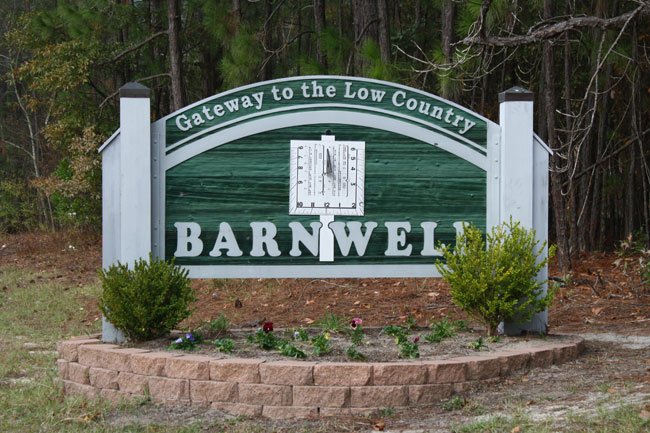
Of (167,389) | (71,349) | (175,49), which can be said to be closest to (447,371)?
(167,389)

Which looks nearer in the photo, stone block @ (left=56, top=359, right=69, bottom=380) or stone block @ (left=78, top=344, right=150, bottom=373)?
stone block @ (left=78, top=344, right=150, bottom=373)

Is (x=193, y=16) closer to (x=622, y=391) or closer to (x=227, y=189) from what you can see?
(x=227, y=189)

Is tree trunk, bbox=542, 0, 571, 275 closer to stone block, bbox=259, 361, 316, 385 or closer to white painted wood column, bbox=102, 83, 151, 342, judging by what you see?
white painted wood column, bbox=102, 83, 151, 342

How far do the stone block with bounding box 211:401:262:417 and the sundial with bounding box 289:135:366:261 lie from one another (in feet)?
5.88

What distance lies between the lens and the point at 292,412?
18.6 feet

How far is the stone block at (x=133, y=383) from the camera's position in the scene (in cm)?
604

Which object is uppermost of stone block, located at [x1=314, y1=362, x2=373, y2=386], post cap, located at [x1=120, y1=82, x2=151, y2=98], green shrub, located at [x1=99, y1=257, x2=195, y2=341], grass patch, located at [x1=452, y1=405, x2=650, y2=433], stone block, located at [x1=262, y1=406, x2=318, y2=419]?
post cap, located at [x1=120, y1=82, x2=151, y2=98]

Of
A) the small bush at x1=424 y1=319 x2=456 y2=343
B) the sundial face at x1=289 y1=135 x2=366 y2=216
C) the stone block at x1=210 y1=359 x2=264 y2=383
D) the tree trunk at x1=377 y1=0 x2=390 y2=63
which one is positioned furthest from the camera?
the tree trunk at x1=377 y1=0 x2=390 y2=63

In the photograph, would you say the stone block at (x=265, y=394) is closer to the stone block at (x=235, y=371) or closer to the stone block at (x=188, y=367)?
the stone block at (x=235, y=371)

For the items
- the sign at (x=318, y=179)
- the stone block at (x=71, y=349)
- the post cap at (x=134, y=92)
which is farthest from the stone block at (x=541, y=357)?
the post cap at (x=134, y=92)

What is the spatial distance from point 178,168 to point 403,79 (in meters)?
6.02

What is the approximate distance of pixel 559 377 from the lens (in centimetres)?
621

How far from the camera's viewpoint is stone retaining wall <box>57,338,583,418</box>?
224 inches

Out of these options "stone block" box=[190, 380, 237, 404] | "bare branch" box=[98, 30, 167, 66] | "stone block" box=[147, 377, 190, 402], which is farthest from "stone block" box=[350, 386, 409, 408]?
"bare branch" box=[98, 30, 167, 66]
